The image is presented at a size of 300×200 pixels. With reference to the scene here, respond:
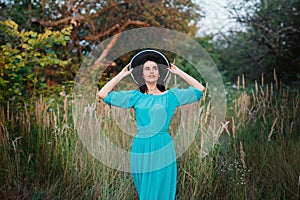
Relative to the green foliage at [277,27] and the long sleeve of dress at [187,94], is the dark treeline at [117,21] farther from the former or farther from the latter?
the long sleeve of dress at [187,94]

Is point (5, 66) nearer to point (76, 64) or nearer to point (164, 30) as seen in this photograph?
point (76, 64)

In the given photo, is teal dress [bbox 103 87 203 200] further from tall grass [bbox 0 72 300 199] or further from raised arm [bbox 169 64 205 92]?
tall grass [bbox 0 72 300 199]

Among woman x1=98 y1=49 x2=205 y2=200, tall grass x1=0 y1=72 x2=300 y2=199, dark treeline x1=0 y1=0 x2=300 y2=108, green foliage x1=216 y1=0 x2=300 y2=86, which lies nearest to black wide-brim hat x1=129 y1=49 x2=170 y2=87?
woman x1=98 y1=49 x2=205 y2=200

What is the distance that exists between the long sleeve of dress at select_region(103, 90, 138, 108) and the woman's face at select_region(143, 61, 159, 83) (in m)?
0.12

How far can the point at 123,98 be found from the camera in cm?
238

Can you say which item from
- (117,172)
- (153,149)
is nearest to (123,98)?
(153,149)

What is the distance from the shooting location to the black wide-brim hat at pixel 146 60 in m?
2.34

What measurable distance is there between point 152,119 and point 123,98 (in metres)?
0.23

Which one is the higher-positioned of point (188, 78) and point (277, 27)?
point (277, 27)

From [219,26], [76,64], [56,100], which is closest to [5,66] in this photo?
[56,100]

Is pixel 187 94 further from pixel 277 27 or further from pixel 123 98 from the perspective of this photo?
pixel 277 27

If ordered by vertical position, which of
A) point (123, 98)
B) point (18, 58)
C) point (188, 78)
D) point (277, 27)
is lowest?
point (123, 98)

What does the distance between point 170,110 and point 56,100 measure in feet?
9.58

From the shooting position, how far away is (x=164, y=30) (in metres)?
7.14
